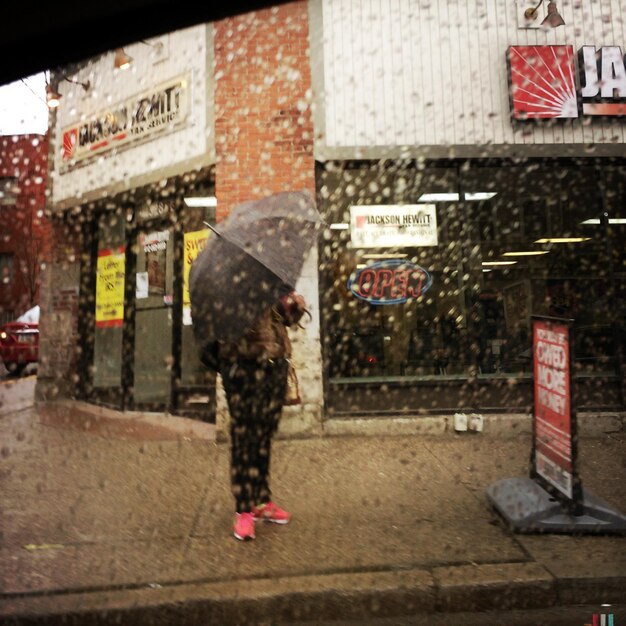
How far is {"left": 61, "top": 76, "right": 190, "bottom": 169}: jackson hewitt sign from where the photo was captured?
700 cm

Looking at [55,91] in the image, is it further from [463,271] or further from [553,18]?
[553,18]

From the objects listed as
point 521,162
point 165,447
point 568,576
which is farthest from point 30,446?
point 521,162

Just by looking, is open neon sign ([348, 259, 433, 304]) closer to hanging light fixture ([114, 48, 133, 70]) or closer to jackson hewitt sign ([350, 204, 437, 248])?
jackson hewitt sign ([350, 204, 437, 248])

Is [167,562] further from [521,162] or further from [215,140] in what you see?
[521,162]

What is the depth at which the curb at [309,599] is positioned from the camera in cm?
265

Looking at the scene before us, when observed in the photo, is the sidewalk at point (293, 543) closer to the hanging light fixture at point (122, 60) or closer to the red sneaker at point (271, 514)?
the red sneaker at point (271, 514)

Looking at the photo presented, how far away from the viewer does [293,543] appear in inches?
131

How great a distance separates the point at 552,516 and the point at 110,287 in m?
7.27

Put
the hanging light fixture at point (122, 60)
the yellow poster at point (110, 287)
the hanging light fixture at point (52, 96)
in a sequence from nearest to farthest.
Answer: the hanging light fixture at point (122, 60) → the yellow poster at point (110, 287) → the hanging light fixture at point (52, 96)

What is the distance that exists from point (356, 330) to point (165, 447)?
2619 mm

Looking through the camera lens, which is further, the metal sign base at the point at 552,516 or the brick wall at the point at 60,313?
the brick wall at the point at 60,313

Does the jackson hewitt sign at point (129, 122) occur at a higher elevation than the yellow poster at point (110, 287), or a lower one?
higher

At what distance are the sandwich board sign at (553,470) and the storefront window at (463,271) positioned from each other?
253 cm

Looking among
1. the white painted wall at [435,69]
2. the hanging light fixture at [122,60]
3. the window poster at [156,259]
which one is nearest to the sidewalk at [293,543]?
the window poster at [156,259]
